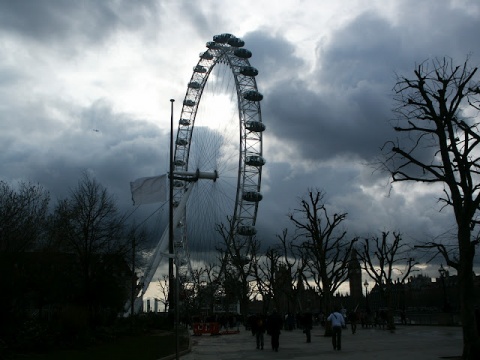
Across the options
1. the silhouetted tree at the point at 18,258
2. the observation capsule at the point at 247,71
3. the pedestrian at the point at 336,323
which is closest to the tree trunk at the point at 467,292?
the pedestrian at the point at 336,323

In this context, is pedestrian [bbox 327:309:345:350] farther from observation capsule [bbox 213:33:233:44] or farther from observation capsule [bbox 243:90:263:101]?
observation capsule [bbox 213:33:233:44]

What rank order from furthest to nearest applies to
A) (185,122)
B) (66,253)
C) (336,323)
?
1. (185,122)
2. (66,253)
3. (336,323)

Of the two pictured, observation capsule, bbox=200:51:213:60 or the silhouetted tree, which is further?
observation capsule, bbox=200:51:213:60

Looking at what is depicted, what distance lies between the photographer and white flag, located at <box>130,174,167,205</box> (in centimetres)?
3316

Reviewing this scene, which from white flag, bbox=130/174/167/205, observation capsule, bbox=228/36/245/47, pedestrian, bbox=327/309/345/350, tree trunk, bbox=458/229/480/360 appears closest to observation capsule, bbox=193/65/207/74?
observation capsule, bbox=228/36/245/47

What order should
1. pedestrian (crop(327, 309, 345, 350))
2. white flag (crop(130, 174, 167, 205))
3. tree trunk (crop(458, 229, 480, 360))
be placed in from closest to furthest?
tree trunk (crop(458, 229, 480, 360))
pedestrian (crop(327, 309, 345, 350))
white flag (crop(130, 174, 167, 205))

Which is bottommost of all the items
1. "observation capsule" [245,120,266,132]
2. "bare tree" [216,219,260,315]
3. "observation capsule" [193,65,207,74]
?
"bare tree" [216,219,260,315]

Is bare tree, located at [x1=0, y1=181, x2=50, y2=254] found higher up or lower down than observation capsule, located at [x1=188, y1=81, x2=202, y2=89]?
lower down

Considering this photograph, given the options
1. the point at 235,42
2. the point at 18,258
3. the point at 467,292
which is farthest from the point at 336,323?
the point at 235,42

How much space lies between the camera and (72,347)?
25500mm

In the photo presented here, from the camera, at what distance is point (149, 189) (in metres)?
33.7

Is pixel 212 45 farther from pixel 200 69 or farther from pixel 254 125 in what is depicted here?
pixel 254 125

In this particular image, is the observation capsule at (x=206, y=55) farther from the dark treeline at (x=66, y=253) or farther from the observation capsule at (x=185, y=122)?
the dark treeline at (x=66, y=253)

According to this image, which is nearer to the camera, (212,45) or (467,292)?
(467,292)
